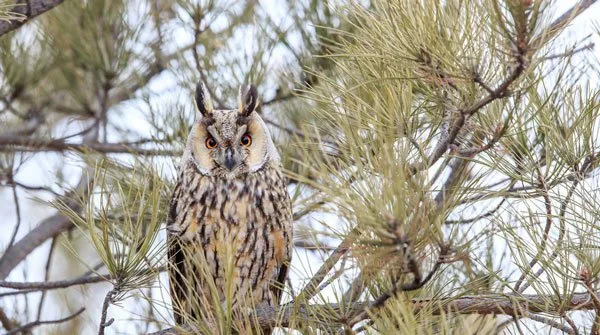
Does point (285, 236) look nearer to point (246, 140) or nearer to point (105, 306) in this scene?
point (246, 140)

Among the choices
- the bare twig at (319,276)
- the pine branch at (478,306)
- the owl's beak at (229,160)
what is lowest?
the pine branch at (478,306)

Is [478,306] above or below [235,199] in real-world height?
below

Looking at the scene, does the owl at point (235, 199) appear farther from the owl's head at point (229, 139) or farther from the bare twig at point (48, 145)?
the bare twig at point (48, 145)

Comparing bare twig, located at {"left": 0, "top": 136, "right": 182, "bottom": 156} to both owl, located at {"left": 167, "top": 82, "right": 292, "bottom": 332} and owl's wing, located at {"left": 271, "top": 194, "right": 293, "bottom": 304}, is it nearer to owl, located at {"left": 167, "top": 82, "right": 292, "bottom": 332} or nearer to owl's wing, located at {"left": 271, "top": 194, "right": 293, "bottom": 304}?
owl, located at {"left": 167, "top": 82, "right": 292, "bottom": 332}

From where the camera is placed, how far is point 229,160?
7.47ft

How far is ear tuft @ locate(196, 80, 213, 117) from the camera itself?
2316 millimetres

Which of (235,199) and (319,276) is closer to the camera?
(319,276)

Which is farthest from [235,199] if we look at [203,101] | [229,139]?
[203,101]

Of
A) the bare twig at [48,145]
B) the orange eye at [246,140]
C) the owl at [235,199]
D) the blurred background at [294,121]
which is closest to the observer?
the blurred background at [294,121]

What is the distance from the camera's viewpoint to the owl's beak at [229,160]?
227 cm

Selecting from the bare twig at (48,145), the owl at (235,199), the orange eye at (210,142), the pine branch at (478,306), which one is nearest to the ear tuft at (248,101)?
the owl at (235,199)

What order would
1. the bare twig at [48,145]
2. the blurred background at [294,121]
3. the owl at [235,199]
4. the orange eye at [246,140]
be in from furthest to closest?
the bare twig at [48,145], the orange eye at [246,140], the owl at [235,199], the blurred background at [294,121]

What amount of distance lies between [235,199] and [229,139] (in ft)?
0.50

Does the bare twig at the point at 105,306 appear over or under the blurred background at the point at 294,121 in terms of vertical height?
under
